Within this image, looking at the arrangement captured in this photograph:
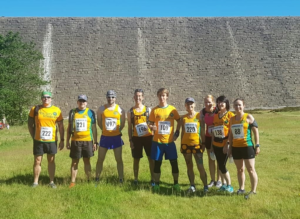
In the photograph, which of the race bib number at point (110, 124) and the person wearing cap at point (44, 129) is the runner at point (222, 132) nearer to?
the race bib number at point (110, 124)

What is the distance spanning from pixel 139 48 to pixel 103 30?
397 cm

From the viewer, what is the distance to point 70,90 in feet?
75.3

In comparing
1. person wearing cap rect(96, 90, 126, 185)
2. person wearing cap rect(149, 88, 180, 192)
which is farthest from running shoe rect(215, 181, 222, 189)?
person wearing cap rect(96, 90, 126, 185)

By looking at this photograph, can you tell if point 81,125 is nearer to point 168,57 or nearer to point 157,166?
point 157,166

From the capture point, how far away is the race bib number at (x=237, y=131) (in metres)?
4.25

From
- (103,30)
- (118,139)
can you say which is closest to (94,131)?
(118,139)

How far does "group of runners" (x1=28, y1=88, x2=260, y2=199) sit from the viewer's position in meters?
4.38

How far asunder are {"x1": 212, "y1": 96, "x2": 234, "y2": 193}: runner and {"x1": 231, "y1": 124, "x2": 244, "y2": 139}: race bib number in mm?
216

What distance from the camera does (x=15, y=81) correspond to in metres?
16.8

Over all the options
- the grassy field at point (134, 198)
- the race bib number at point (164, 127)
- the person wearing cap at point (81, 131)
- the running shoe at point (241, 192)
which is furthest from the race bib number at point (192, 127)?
the person wearing cap at point (81, 131)

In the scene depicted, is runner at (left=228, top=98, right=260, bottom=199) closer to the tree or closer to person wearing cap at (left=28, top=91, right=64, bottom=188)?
person wearing cap at (left=28, top=91, right=64, bottom=188)

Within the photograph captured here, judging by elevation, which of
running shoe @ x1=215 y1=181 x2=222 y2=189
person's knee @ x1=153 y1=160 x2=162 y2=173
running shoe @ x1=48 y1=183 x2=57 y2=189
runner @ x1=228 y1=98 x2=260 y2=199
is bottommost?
running shoe @ x1=215 y1=181 x2=222 y2=189

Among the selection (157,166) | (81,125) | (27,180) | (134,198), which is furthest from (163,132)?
(27,180)

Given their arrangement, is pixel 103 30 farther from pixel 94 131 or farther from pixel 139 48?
pixel 94 131
